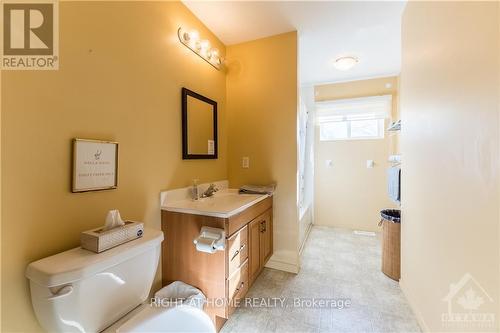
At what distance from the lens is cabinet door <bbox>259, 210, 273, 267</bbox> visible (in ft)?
6.44

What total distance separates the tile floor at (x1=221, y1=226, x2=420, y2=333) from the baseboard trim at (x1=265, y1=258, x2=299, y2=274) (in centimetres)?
5

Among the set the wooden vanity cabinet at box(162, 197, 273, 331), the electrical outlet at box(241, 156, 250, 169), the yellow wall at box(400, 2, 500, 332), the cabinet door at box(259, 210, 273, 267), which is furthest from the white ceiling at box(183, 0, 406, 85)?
the cabinet door at box(259, 210, 273, 267)

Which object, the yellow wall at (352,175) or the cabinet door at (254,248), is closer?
the cabinet door at (254,248)

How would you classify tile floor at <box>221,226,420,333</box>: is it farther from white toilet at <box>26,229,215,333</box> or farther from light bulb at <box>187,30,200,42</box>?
light bulb at <box>187,30,200,42</box>

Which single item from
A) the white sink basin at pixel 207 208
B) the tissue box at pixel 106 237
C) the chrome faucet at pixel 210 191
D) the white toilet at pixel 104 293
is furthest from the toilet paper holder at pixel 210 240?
the chrome faucet at pixel 210 191

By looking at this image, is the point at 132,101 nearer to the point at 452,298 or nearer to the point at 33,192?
the point at 33,192

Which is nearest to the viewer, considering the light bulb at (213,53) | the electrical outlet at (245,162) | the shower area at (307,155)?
the light bulb at (213,53)

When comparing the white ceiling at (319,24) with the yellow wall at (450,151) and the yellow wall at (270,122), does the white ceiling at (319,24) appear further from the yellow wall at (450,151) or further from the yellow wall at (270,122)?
the yellow wall at (450,151)

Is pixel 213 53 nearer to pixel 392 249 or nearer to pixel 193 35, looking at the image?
pixel 193 35

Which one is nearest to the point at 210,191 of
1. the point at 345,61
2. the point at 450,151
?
the point at 450,151

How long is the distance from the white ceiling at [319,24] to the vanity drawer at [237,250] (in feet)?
6.08

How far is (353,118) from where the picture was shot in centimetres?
345

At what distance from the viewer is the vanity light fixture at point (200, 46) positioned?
5.81 ft

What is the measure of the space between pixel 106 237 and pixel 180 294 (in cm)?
75
